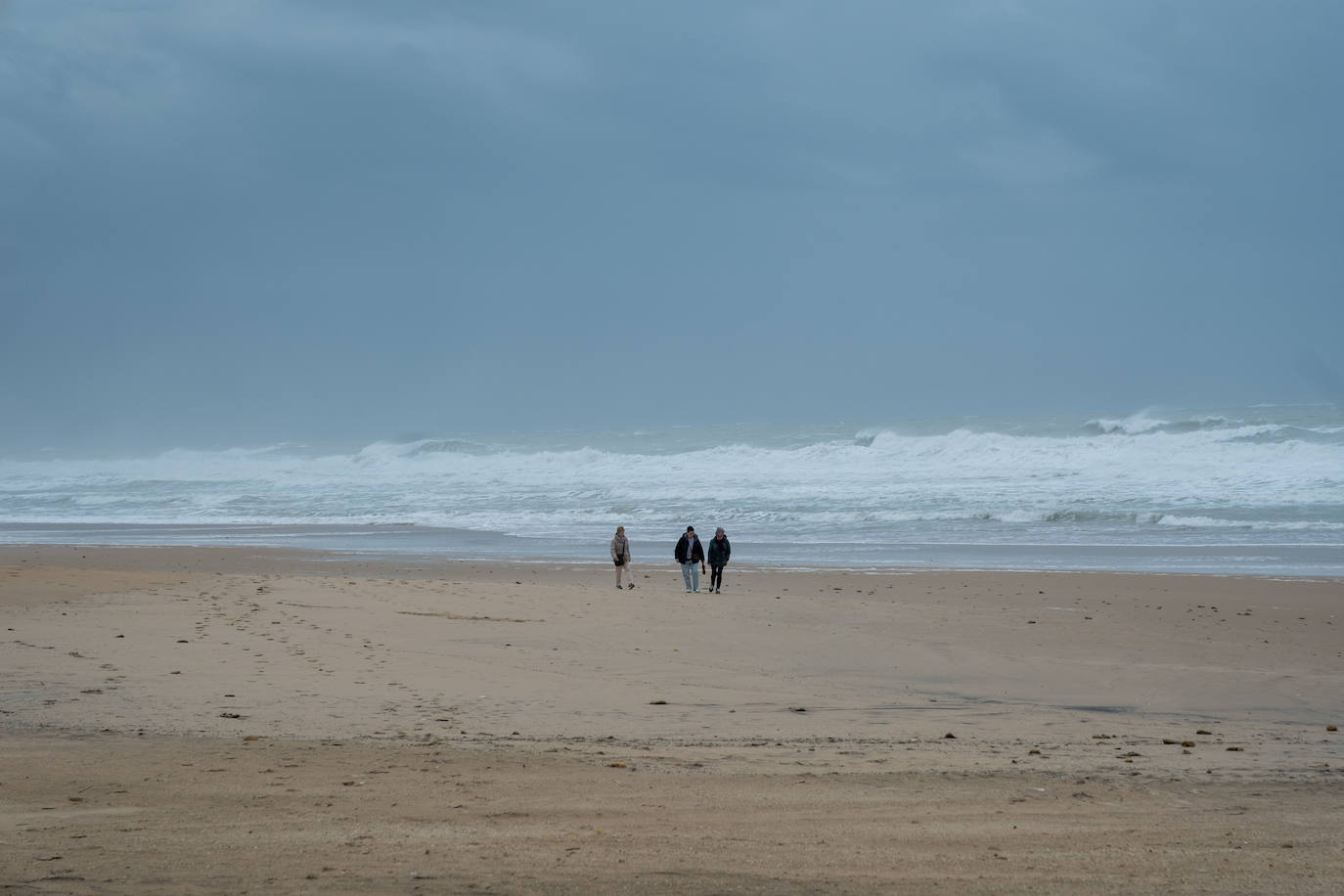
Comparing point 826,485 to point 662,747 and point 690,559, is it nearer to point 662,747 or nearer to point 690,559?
point 690,559

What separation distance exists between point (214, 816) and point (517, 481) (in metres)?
44.6

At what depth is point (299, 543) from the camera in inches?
1069

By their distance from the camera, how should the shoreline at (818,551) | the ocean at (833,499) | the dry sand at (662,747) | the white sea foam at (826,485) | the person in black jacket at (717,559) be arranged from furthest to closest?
1. the white sea foam at (826,485)
2. the ocean at (833,499)
3. the shoreline at (818,551)
4. the person in black jacket at (717,559)
5. the dry sand at (662,747)

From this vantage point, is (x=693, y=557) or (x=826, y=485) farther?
(x=826, y=485)

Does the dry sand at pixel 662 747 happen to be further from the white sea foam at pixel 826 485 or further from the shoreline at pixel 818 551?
the white sea foam at pixel 826 485

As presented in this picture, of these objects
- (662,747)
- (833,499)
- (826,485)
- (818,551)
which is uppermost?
(826,485)

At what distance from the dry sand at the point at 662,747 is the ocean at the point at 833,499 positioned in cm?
943

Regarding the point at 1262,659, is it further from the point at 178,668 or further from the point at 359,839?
the point at 178,668

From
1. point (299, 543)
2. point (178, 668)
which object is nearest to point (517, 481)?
point (299, 543)

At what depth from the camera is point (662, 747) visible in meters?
6.62

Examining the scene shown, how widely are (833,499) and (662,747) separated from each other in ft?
96.2

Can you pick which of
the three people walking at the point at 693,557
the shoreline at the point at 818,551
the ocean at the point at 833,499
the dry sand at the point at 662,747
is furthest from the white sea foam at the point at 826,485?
the dry sand at the point at 662,747

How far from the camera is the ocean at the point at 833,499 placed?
24031mm

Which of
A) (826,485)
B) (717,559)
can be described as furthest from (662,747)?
(826,485)
